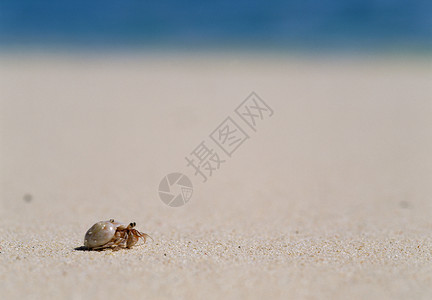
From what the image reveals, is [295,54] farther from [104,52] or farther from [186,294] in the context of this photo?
[186,294]

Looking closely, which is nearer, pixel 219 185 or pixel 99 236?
pixel 99 236

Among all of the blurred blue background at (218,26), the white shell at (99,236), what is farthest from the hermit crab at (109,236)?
the blurred blue background at (218,26)

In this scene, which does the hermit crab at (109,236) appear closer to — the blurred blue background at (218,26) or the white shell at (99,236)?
the white shell at (99,236)

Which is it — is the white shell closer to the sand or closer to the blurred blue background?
the sand

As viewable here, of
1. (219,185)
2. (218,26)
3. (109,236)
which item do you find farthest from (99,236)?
(218,26)

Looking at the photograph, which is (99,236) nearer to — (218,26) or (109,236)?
(109,236)
